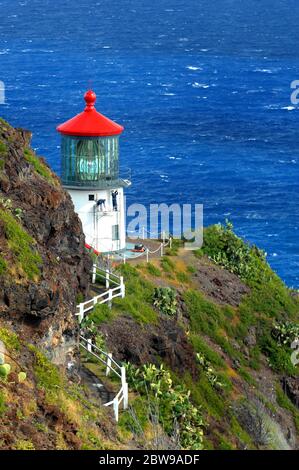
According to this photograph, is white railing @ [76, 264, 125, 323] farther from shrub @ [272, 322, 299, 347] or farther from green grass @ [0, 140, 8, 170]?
shrub @ [272, 322, 299, 347]

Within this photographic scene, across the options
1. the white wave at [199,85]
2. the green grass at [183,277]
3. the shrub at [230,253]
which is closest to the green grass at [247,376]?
the green grass at [183,277]

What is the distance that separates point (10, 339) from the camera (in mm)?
25438

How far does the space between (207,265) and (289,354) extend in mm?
5039

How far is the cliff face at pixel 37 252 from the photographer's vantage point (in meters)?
28.6

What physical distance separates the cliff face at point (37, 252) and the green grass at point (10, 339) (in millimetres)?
2110

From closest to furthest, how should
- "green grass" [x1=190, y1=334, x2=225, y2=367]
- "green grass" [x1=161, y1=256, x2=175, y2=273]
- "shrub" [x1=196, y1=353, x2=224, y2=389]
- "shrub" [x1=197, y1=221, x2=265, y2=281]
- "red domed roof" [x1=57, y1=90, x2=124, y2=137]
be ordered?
"shrub" [x1=196, y1=353, x2=224, y2=389] → "green grass" [x1=190, y1=334, x2=225, y2=367] → "red domed roof" [x1=57, y1=90, x2=124, y2=137] → "green grass" [x1=161, y1=256, x2=175, y2=273] → "shrub" [x1=197, y1=221, x2=265, y2=281]

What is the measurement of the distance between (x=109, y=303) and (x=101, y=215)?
7.47m

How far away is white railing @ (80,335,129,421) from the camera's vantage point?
31078mm

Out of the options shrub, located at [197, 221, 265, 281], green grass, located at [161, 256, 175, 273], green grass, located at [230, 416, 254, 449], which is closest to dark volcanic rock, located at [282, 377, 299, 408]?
green grass, located at [161, 256, 175, 273]

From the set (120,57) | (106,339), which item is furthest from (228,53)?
(106,339)

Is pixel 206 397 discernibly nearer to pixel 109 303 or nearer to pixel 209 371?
pixel 209 371

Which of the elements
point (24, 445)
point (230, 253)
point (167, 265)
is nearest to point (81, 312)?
point (167, 265)
